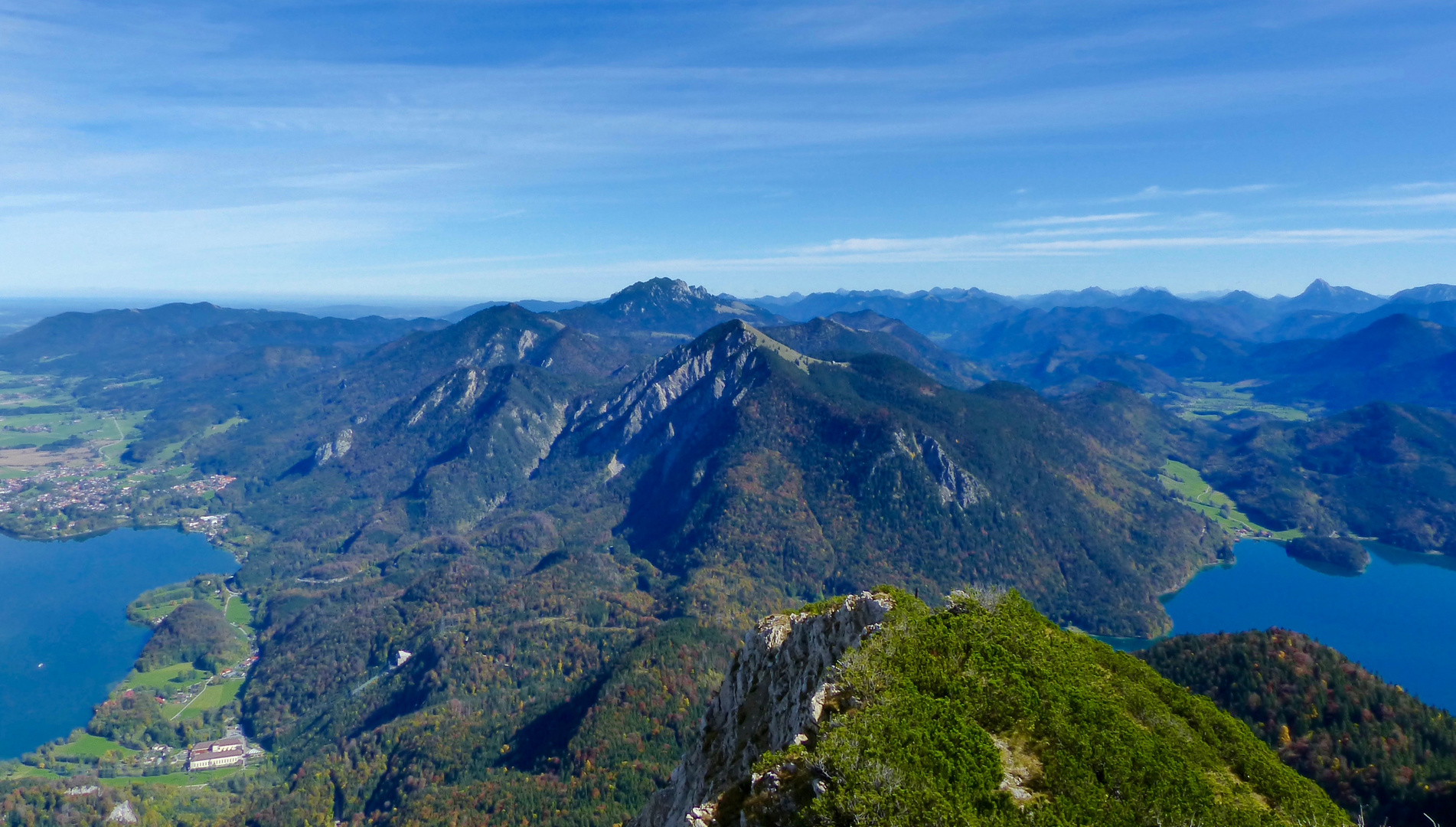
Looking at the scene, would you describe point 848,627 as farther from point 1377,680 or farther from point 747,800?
point 1377,680

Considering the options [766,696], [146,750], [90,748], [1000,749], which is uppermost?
[1000,749]

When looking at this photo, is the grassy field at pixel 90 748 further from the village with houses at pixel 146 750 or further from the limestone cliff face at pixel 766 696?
the limestone cliff face at pixel 766 696

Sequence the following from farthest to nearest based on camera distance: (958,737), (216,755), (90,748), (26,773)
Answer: (90,748), (216,755), (26,773), (958,737)

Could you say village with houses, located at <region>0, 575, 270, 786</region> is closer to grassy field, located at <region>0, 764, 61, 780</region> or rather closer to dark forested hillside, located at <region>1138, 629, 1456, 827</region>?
grassy field, located at <region>0, 764, 61, 780</region>

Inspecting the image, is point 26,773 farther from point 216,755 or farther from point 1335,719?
point 1335,719

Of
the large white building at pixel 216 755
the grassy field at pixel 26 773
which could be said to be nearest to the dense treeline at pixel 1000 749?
the large white building at pixel 216 755

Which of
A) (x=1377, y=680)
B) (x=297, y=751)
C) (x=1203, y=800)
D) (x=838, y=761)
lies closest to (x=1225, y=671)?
(x=1377, y=680)

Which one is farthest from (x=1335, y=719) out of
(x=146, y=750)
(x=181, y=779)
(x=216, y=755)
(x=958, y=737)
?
(x=146, y=750)
